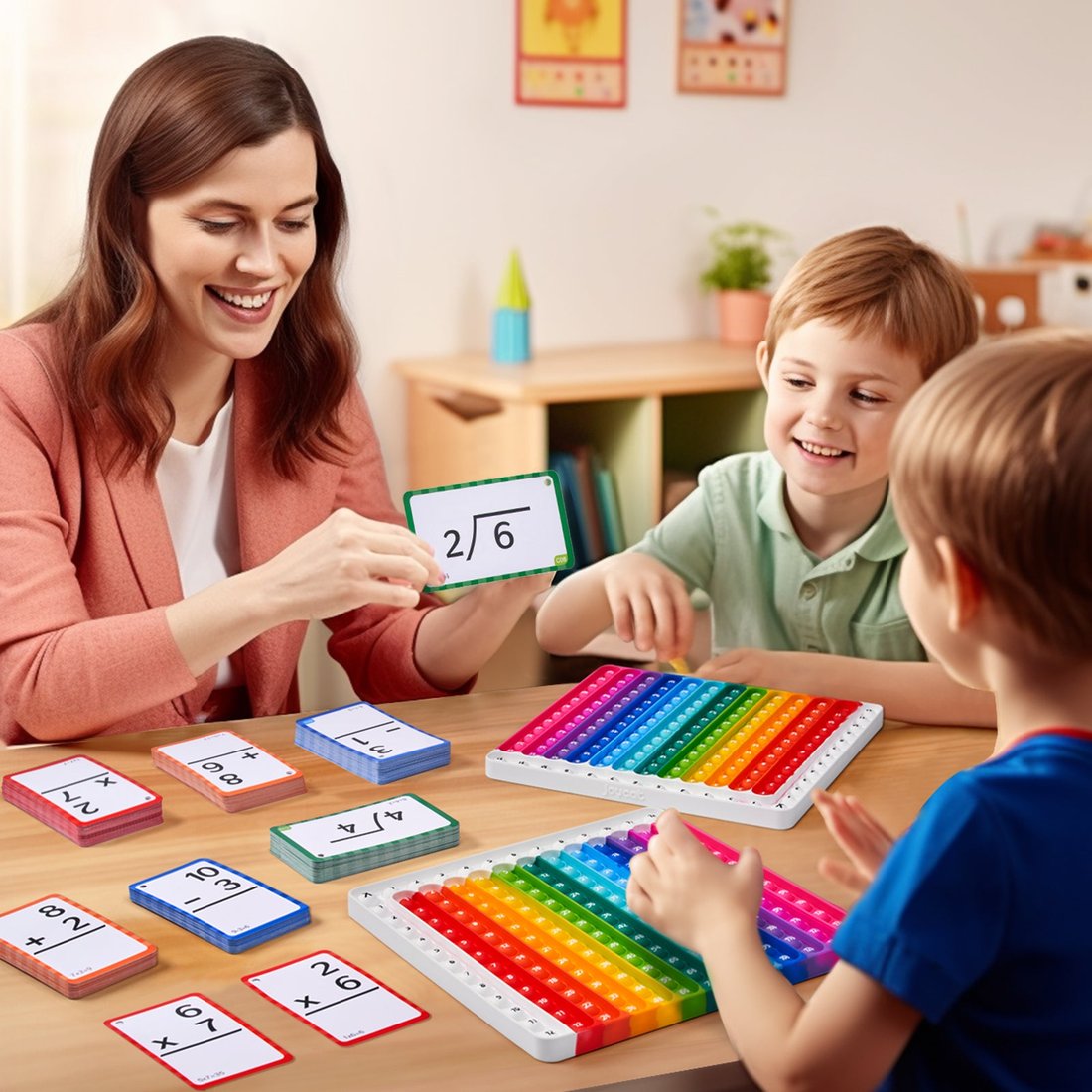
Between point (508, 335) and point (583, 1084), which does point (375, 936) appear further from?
point (508, 335)

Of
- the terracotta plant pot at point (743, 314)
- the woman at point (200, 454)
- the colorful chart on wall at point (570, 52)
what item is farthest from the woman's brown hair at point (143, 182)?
the terracotta plant pot at point (743, 314)

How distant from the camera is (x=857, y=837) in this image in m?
0.95

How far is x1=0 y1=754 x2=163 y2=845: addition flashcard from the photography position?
119 centimetres

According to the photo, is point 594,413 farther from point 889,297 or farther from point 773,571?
point 889,297

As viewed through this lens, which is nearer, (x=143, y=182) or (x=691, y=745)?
(x=691, y=745)

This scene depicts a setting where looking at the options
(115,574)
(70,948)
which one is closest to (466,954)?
(70,948)

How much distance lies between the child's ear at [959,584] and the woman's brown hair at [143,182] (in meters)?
1.02

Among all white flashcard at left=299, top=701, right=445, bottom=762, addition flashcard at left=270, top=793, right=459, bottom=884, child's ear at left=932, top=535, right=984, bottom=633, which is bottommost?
addition flashcard at left=270, top=793, right=459, bottom=884

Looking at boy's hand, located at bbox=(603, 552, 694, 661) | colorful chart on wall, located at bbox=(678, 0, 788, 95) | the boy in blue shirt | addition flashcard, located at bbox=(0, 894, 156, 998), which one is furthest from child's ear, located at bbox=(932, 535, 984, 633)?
colorful chart on wall, located at bbox=(678, 0, 788, 95)

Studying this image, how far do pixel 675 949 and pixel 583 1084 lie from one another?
15 cm

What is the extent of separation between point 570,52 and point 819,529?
1.83 metres

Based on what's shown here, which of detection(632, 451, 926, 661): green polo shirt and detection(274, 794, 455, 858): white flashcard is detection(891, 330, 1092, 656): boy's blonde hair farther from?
detection(632, 451, 926, 661): green polo shirt

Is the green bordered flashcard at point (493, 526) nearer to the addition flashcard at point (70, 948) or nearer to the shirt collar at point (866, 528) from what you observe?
the shirt collar at point (866, 528)

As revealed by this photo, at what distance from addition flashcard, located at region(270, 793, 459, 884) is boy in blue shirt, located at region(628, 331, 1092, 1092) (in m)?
0.36
